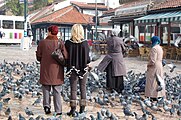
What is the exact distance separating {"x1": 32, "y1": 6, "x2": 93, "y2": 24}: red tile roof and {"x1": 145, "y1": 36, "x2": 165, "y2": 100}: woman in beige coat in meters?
34.9

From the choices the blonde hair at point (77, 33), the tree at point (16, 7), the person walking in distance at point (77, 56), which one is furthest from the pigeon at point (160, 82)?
the tree at point (16, 7)

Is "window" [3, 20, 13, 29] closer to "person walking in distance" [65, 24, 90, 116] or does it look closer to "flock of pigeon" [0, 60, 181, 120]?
"flock of pigeon" [0, 60, 181, 120]

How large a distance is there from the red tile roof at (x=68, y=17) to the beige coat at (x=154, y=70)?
34.9m

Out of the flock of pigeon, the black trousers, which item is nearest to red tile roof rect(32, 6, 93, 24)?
the flock of pigeon

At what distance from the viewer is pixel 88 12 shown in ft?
165

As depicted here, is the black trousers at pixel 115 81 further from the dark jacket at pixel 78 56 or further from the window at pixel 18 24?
the window at pixel 18 24

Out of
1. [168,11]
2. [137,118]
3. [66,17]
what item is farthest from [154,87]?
[66,17]

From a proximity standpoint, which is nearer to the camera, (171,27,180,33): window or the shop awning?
the shop awning

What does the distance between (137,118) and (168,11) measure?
657 inches

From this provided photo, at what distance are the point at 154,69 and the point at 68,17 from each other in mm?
37699

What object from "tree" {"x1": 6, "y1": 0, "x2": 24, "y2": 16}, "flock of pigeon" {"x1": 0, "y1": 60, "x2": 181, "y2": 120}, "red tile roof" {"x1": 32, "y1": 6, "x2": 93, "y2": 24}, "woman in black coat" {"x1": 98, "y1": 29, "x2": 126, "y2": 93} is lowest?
"flock of pigeon" {"x1": 0, "y1": 60, "x2": 181, "y2": 120}

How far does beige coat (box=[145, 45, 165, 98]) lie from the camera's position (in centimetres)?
775

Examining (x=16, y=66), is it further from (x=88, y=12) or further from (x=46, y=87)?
(x=88, y=12)

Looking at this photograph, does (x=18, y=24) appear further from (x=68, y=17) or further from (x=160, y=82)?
(x=160, y=82)
